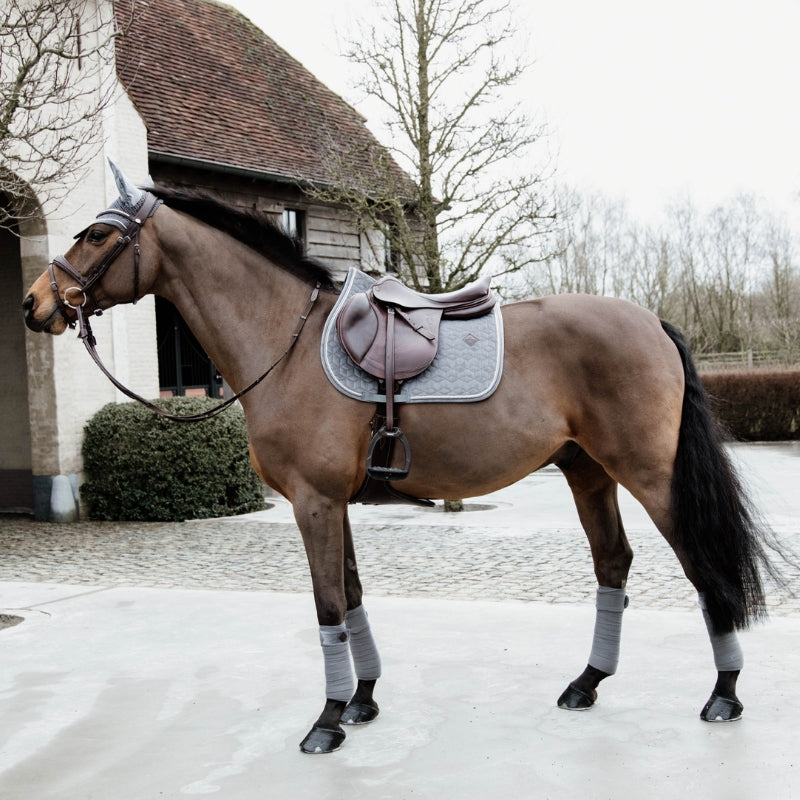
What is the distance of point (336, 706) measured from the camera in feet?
11.9

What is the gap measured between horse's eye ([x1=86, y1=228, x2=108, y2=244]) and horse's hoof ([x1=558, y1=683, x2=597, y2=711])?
9.32 feet

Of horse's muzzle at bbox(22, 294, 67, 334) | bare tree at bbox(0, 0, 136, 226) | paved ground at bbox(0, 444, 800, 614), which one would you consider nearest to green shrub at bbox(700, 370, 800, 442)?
paved ground at bbox(0, 444, 800, 614)

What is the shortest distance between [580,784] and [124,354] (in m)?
9.51

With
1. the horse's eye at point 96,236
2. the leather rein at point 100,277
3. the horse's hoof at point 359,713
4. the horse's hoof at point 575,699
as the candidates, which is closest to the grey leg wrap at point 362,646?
the horse's hoof at point 359,713

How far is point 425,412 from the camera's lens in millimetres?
3617

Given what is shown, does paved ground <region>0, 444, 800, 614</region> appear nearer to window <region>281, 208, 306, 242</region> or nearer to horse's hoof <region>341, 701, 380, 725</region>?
horse's hoof <region>341, 701, 380, 725</region>

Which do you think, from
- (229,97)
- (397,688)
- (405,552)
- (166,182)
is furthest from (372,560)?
(229,97)

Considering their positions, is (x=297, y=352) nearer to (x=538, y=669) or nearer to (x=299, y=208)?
(x=538, y=669)

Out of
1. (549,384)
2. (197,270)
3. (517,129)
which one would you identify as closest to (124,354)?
(517,129)

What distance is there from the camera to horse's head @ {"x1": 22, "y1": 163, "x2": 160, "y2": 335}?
365cm

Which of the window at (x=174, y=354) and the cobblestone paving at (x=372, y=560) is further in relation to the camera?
the window at (x=174, y=354)

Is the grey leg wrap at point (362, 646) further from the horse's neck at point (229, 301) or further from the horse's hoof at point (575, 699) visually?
the horse's neck at point (229, 301)

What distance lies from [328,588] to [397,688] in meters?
1.00

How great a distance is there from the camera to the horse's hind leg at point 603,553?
13.0ft
